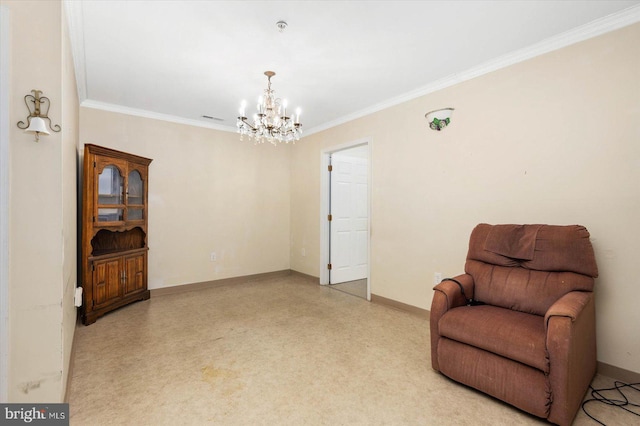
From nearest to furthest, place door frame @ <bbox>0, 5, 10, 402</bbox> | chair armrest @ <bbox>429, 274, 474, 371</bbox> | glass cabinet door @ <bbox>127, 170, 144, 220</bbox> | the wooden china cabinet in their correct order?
door frame @ <bbox>0, 5, 10, 402</bbox>, chair armrest @ <bbox>429, 274, 474, 371</bbox>, the wooden china cabinet, glass cabinet door @ <bbox>127, 170, 144, 220</bbox>

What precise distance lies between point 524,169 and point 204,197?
4107 millimetres

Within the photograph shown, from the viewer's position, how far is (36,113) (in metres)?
1.54

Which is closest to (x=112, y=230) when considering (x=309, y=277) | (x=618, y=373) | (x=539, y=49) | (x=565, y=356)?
(x=309, y=277)

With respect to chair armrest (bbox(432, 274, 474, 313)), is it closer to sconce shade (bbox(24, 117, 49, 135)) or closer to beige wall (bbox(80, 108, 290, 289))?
sconce shade (bbox(24, 117, 49, 135))

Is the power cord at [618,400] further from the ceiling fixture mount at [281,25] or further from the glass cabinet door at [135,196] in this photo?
the glass cabinet door at [135,196]

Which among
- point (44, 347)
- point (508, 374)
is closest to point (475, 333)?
point (508, 374)

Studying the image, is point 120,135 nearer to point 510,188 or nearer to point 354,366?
point 354,366

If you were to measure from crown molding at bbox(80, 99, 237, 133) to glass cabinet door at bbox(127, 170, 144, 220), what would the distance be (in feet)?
2.85

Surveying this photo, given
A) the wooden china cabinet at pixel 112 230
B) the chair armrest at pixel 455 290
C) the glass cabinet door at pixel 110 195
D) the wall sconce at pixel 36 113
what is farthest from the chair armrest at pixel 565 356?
the glass cabinet door at pixel 110 195

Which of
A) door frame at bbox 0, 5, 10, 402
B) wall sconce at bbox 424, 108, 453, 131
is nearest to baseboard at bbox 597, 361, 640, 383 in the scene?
wall sconce at bbox 424, 108, 453, 131

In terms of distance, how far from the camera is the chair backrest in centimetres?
208

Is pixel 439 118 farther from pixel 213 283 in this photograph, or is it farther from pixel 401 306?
pixel 213 283

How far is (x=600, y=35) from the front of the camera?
2281 millimetres

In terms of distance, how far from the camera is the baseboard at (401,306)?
134 inches
